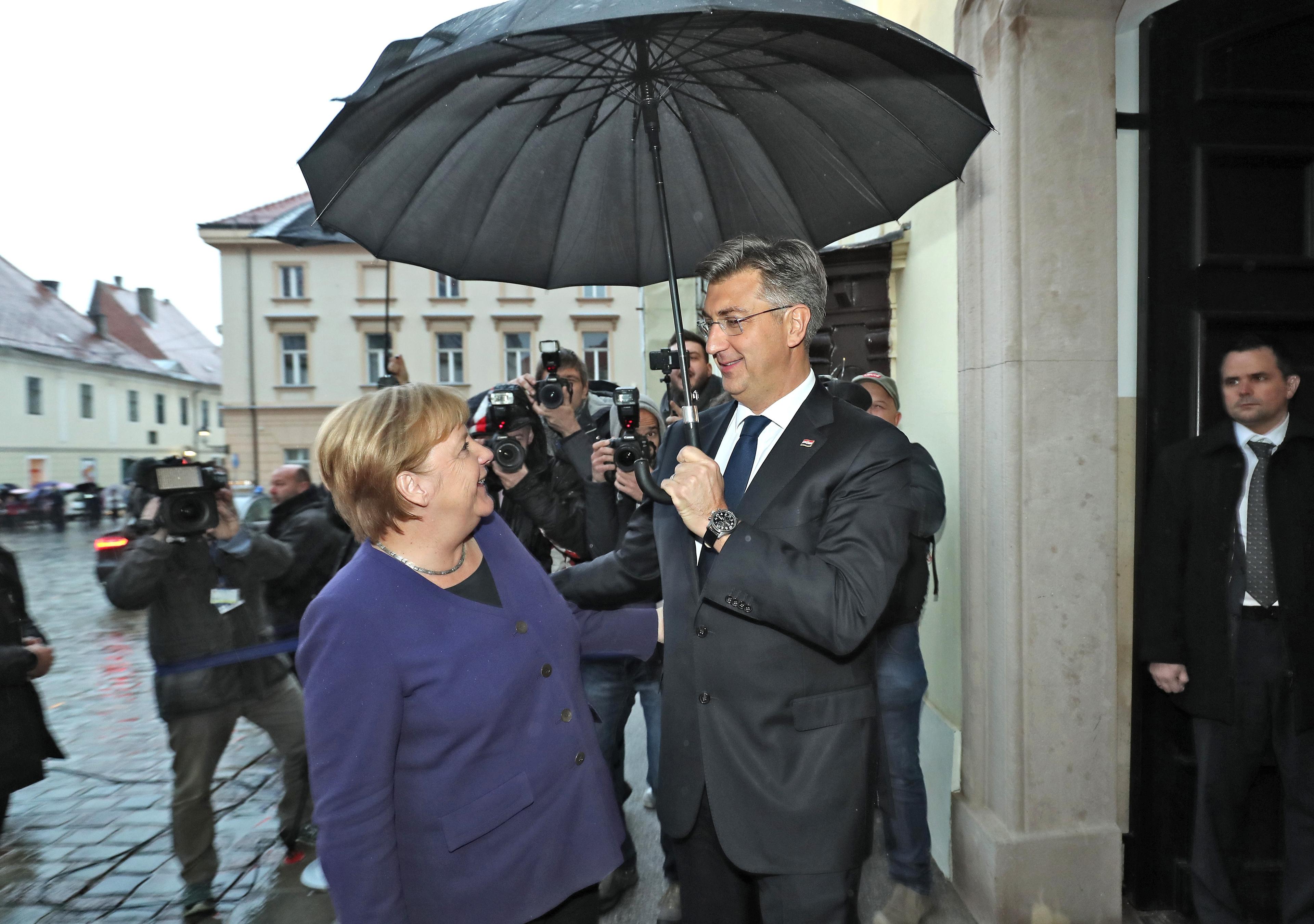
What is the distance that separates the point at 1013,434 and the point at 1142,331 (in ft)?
2.15

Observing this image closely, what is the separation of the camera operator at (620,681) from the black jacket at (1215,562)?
1.84 meters

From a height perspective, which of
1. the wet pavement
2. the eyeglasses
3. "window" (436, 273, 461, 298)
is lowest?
the wet pavement

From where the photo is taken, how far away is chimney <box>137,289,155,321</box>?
2205 inches

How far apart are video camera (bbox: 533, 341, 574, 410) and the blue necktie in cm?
143

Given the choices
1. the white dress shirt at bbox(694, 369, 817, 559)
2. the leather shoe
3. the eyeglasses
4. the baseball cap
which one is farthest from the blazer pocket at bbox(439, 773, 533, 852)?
the baseball cap

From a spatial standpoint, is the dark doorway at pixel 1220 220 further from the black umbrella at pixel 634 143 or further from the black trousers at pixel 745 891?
the black trousers at pixel 745 891

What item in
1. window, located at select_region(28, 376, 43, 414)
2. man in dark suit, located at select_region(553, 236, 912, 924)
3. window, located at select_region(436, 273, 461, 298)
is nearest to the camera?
man in dark suit, located at select_region(553, 236, 912, 924)

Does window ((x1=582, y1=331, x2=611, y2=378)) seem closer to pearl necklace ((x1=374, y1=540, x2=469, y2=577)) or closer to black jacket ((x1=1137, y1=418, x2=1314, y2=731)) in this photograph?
black jacket ((x1=1137, y1=418, x2=1314, y2=731))

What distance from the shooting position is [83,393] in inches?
1634

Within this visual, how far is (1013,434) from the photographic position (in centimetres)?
318

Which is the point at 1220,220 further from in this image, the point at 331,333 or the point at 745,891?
the point at 331,333

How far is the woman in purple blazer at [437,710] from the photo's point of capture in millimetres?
1685

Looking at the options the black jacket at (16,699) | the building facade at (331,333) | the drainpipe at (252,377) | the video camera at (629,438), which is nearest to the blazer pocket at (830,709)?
the video camera at (629,438)

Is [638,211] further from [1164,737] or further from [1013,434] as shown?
[1164,737]
